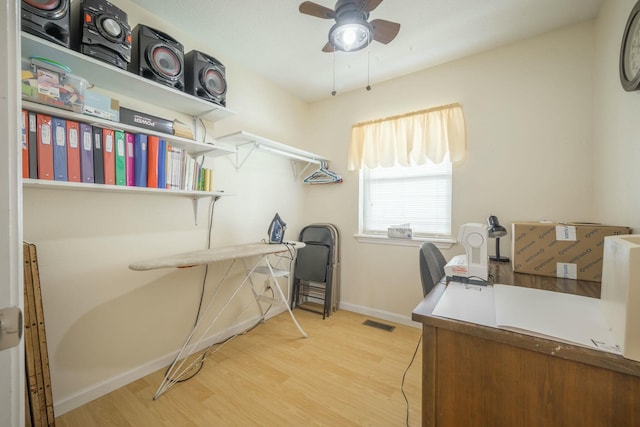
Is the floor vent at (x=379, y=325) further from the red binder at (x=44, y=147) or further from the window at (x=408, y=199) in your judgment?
the red binder at (x=44, y=147)

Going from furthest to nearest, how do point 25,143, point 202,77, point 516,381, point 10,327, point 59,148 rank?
point 202,77
point 59,148
point 25,143
point 516,381
point 10,327

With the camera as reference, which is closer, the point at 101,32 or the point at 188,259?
the point at 101,32

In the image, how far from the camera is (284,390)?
66.6 inches

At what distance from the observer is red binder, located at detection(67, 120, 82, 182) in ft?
4.39


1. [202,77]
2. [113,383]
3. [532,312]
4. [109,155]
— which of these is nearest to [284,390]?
[113,383]

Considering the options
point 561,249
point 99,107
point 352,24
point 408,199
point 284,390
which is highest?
point 352,24

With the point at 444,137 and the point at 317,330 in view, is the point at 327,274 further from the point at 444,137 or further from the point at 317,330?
the point at 444,137

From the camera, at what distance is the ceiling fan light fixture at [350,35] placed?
1464 mm

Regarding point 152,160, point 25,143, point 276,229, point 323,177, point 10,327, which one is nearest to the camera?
point 10,327

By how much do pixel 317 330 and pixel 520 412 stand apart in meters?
1.95

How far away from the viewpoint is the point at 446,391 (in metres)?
0.87

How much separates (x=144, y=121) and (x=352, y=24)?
1.42 meters

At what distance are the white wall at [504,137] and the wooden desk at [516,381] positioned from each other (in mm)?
1631

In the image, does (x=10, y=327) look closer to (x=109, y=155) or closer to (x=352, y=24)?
(x=109, y=155)
